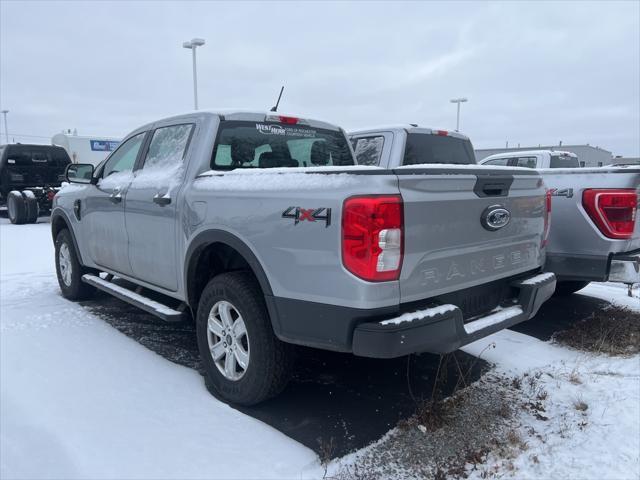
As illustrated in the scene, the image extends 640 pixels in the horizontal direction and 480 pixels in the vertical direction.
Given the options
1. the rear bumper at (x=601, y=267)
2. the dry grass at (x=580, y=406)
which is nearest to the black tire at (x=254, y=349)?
the dry grass at (x=580, y=406)

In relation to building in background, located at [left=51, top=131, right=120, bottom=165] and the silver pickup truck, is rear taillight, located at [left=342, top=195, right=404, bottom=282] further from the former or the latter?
building in background, located at [left=51, top=131, right=120, bottom=165]

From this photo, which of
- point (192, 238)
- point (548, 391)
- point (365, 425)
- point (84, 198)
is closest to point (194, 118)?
point (192, 238)

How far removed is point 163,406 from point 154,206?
154 cm

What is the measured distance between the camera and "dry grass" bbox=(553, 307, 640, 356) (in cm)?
423

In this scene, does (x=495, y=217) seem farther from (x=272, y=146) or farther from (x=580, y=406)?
(x=272, y=146)

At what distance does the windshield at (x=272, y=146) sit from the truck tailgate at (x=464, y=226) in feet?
5.46

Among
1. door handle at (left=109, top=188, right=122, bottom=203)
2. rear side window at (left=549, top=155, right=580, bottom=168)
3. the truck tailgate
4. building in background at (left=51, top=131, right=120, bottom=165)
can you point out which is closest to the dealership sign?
building in background at (left=51, top=131, right=120, bottom=165)

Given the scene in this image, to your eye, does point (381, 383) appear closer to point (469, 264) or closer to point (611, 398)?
point (469, 264)

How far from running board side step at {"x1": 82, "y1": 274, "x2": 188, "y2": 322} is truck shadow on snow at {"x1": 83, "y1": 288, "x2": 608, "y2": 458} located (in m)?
0.37

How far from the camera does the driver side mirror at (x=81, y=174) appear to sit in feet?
16.4

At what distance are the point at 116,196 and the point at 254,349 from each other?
2.31 m

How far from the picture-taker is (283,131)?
404cm

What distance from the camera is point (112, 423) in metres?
2.87

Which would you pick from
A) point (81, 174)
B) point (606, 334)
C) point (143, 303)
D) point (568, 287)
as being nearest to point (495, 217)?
point (606, 334)
